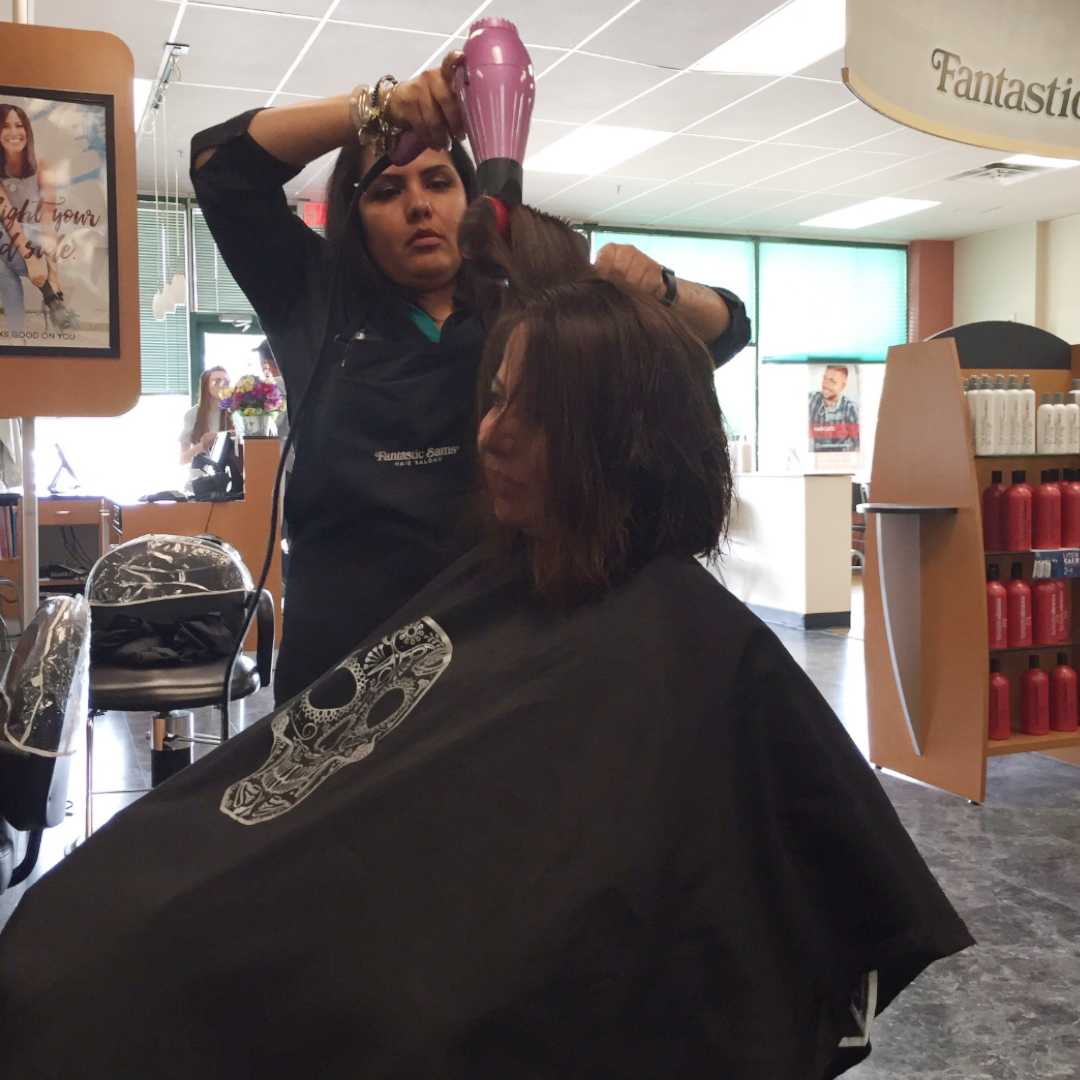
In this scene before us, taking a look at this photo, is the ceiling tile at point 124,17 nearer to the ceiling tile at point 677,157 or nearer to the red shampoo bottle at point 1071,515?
A: the ceiling tile at point 677,157

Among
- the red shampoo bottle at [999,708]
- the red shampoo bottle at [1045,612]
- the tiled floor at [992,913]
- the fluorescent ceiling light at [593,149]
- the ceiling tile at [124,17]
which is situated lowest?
the tiled floor at [992,913]

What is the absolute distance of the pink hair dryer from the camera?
98cm

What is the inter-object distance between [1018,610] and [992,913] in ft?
3.94

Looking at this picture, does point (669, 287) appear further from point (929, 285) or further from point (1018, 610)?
point (929, 285)

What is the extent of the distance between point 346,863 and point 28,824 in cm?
70

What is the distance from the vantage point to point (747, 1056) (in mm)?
816

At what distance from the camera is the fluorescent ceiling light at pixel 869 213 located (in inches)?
342

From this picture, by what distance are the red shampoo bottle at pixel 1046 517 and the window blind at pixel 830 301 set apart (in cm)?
657

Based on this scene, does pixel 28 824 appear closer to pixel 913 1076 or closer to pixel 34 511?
pixel 34 511

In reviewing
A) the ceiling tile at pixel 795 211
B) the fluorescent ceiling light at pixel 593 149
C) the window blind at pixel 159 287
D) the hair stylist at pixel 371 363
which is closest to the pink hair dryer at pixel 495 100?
the hair stylist at pixel 371 363

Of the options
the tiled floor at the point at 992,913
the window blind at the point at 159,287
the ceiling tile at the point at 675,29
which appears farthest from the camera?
the window blind at the point at 159,287

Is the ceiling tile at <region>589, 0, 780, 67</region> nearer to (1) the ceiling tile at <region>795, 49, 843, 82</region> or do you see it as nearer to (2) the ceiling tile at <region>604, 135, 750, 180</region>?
(1) the ceiling tile at <region>795, 49, 843, 82</region>

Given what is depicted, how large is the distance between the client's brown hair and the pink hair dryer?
0.14 feet

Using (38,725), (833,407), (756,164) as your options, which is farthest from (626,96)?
(38,725)
